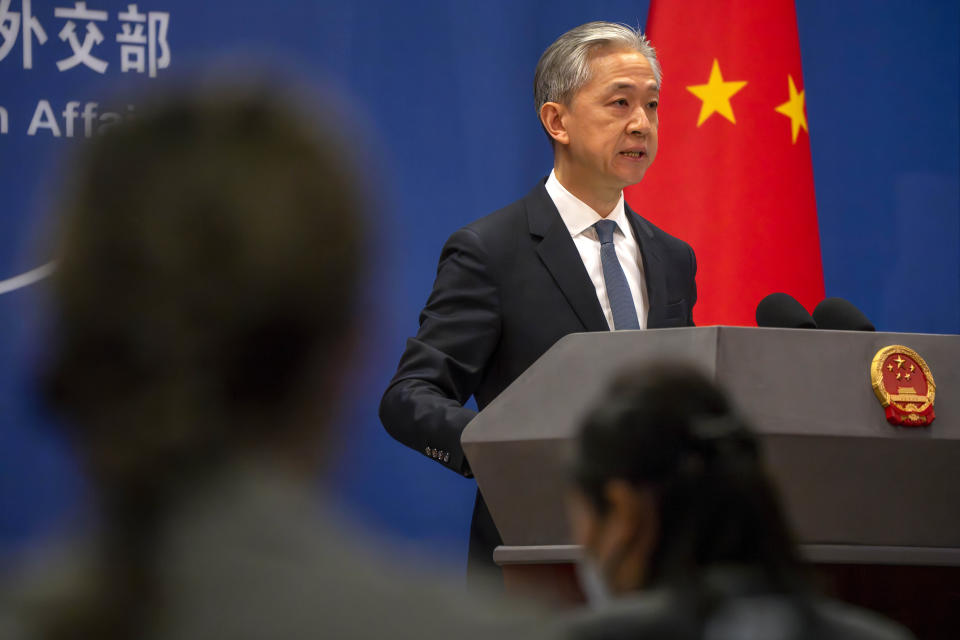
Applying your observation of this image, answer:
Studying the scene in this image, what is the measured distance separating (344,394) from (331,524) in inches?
3.3

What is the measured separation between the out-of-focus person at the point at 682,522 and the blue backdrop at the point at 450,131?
4.91ft

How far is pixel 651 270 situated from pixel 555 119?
418mm

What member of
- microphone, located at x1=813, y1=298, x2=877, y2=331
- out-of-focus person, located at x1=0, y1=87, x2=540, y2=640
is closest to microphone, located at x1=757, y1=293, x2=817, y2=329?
microphone, located at x1=813, y1=298, x2=877, y2=331

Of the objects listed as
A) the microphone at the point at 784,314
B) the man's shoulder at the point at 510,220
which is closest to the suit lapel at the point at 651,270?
the man's shoulder at the point at 510,220

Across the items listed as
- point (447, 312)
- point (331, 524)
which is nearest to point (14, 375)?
point (447, 312)

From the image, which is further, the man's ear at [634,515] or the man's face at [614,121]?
the man's face at [614,121]

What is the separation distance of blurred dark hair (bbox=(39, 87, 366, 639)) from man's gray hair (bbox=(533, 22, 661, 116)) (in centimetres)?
208

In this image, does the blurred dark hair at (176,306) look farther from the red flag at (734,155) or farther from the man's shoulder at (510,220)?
the red flag at (734,155)

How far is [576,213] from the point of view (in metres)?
2.52

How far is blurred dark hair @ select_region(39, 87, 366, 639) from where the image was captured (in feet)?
1.79

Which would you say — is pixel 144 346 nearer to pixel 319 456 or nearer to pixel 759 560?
pixel 319 456

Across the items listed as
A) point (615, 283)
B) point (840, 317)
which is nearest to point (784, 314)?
point (840, 317)

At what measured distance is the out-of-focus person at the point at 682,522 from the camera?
87 centimetres

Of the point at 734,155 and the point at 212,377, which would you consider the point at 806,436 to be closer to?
the point at 212,377
